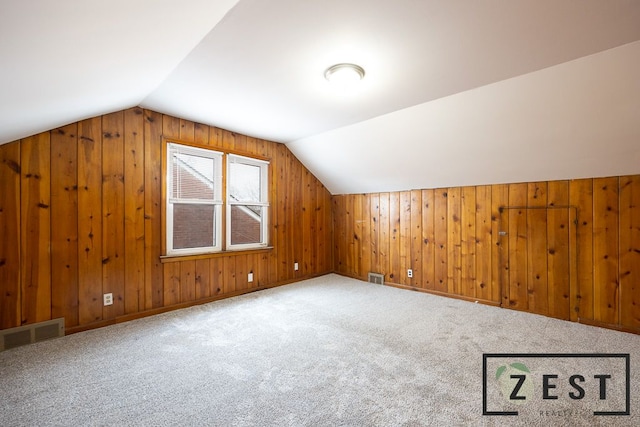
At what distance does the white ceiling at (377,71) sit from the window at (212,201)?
53 centimetres

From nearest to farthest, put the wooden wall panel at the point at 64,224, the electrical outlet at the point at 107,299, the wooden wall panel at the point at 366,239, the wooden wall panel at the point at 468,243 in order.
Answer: the wooden wall panel at the point at 64,224
the electrical outlet at the point at 107,299
the wooden wall panel at the point at 468,243
the wooden wall panel at the point at 366,239

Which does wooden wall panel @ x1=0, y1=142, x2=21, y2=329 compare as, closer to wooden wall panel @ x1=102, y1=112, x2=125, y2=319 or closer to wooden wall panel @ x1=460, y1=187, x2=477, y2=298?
wooden wall panel @ x1=102, y1=112, x2=125, y2=319

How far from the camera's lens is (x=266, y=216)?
4.27 meters

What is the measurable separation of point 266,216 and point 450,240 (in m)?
2.65

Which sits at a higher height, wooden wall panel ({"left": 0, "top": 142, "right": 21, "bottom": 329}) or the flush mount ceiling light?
the flush mount ceiling light

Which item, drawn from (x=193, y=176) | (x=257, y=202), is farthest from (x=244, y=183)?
(x=193, y=176)

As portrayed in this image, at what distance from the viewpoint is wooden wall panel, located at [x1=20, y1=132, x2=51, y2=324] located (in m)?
2.41

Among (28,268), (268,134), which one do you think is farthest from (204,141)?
(28,268)

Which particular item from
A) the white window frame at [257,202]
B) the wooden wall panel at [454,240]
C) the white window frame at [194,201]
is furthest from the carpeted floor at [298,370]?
the white window frame at [257,202]

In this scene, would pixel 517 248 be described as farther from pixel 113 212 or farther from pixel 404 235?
pixel 113 212

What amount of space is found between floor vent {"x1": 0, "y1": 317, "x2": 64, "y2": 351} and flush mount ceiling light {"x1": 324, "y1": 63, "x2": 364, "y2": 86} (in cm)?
321

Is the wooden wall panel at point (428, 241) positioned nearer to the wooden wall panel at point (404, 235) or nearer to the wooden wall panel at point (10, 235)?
the wooden wall panel at point (404, 235)

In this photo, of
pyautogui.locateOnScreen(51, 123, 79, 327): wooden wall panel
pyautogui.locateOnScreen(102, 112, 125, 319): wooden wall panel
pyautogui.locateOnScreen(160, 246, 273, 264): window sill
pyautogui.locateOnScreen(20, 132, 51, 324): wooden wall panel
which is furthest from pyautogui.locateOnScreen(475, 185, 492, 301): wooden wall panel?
pyautogui.locateOnScreen(20, 132, 51, 324): wooden wall panel

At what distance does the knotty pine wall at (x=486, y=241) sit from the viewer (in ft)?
8.79
